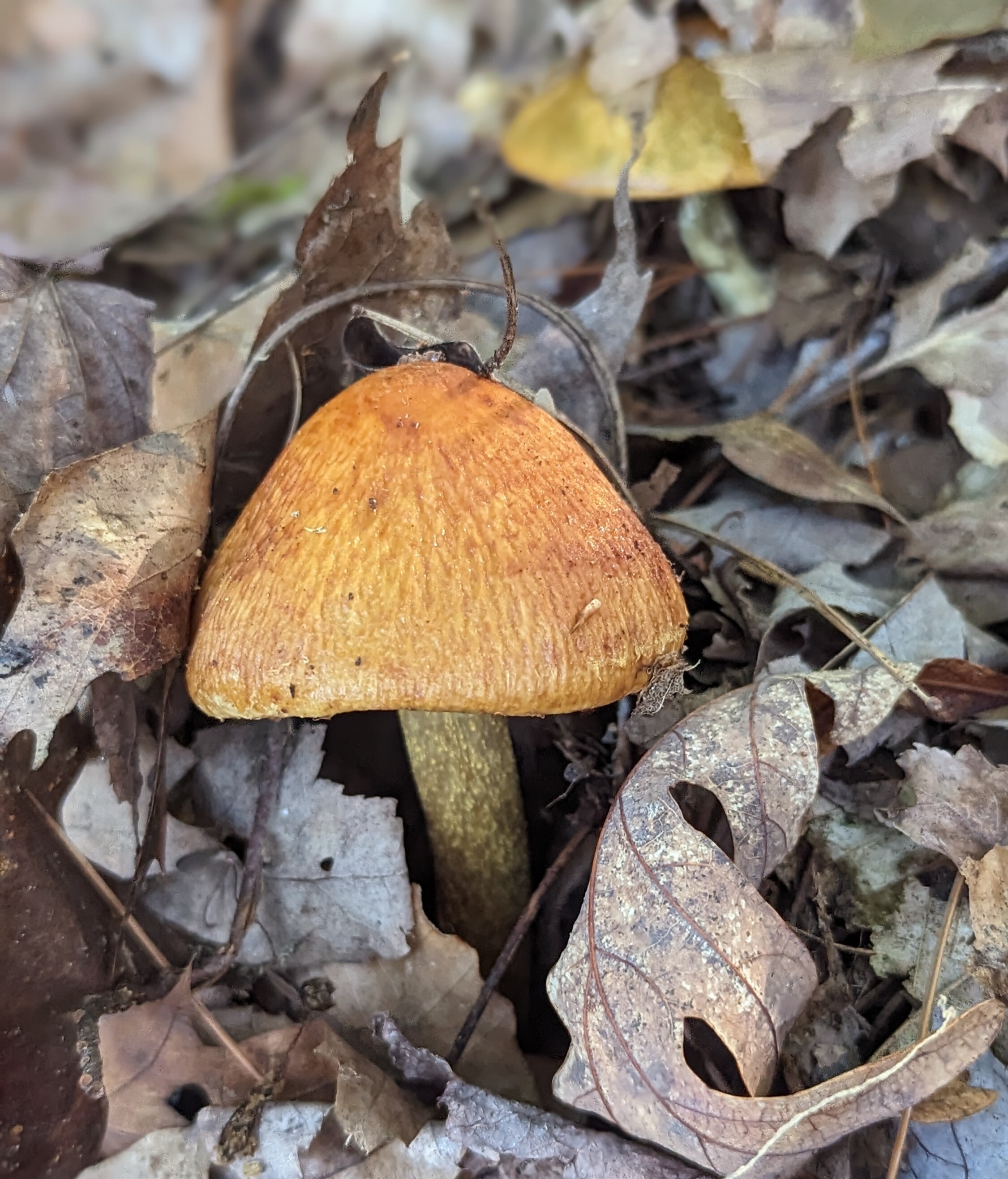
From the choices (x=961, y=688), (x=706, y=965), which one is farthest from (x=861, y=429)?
(x=706, y=965)

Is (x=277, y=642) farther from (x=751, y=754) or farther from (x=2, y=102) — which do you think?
(x=2, y=102)

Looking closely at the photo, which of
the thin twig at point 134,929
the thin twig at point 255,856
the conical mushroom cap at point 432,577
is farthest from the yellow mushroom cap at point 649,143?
the thin twig at point 134,929

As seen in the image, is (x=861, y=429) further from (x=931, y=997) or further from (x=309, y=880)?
(x=309, y=880)

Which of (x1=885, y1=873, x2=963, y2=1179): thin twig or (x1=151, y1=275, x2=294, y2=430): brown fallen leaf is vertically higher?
(x1=151, y1=275, x2=294, y2=430): brown fallen leaf

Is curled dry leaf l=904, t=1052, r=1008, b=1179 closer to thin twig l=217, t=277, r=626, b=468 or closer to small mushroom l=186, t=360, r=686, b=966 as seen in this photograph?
small mushroom l=186, t=360, r=686, b=966

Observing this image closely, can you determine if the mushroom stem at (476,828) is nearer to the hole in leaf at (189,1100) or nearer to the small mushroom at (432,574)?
the small mushroom at (432,574)

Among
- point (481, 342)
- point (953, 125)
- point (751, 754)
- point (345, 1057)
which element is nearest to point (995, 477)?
point (953, 125)

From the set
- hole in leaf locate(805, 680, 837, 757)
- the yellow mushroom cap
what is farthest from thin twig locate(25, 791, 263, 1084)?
the yellow mushroom cap
